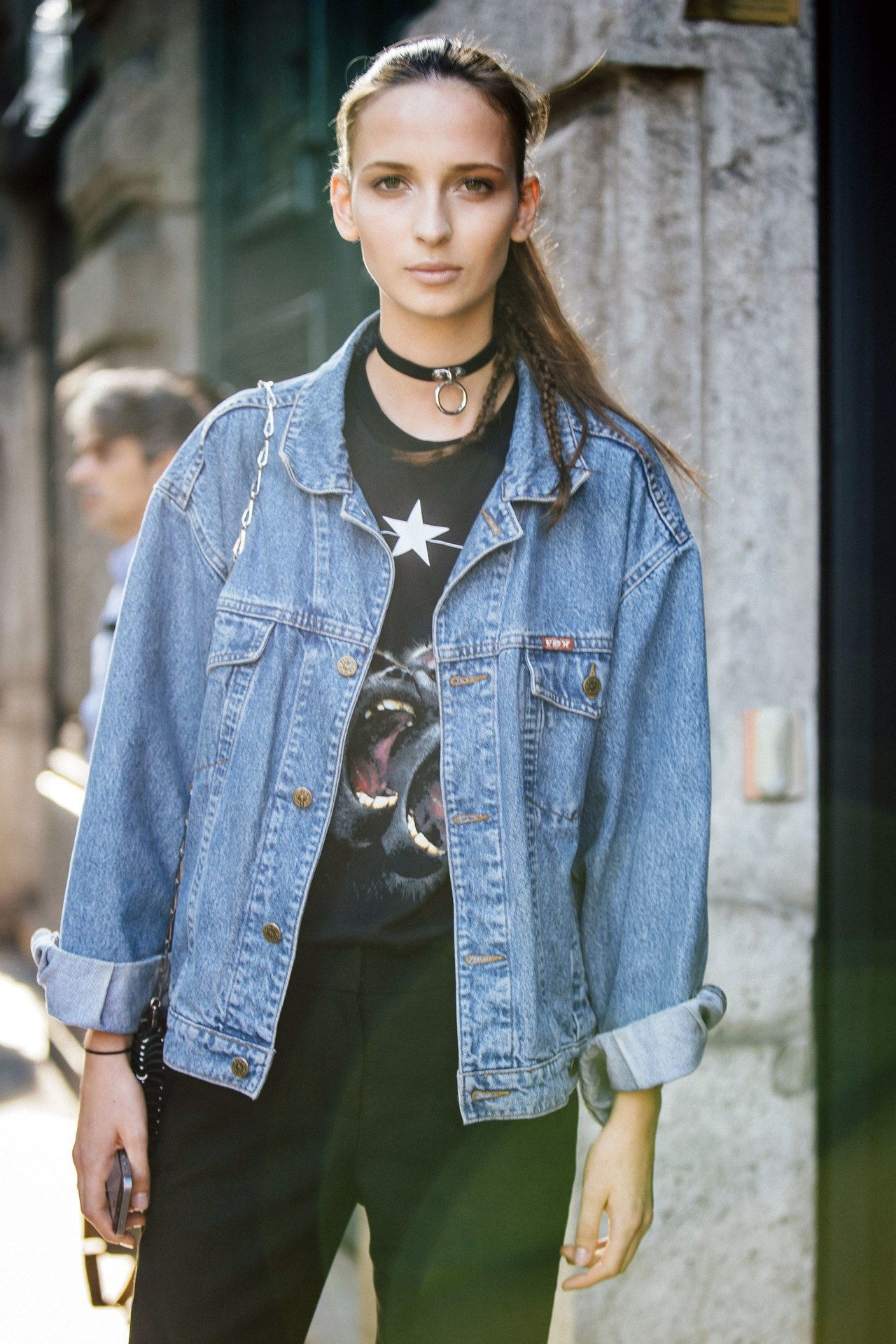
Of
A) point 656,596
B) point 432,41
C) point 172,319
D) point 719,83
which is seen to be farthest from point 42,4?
point 656,596

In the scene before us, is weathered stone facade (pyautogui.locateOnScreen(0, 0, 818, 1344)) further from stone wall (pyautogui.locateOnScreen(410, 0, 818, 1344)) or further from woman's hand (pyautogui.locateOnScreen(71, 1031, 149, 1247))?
woman's hand (pyautogui.locateOnScreen(71, 1031, 149, 1247))

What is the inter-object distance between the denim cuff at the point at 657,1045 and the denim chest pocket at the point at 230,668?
0.60m

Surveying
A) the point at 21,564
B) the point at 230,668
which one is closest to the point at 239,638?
the point at 230,668

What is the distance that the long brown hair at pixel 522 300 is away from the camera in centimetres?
144

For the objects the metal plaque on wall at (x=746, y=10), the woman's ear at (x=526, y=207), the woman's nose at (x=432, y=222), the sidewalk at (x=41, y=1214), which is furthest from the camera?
the sidewalk at (x=41, y=1214)

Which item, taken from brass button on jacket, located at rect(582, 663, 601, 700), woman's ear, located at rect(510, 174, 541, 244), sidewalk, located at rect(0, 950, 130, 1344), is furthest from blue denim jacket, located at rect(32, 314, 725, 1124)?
sidewalk, located at rect(0, 950, 130, 1344)

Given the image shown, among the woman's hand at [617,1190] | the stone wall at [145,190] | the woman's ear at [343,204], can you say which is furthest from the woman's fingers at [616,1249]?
the stone wall at [145,190]

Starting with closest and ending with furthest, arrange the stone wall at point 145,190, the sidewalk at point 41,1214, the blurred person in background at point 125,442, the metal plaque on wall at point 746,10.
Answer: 1. the metal plaque on wall at point 746,10
2. the sidewalk at point 41,1214
3. the blurred person in background at point 125,442
4. the stone wall at point 145,190

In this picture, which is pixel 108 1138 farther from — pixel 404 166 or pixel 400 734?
pixel 404 166

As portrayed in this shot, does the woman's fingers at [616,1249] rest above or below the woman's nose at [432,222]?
below

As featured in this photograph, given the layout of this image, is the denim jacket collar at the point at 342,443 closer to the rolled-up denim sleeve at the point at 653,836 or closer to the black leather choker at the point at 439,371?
the black leather choker at the point at 439,371

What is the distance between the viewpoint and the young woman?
1.43 metres

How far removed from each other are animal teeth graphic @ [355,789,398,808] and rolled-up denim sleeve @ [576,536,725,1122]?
0.26 m

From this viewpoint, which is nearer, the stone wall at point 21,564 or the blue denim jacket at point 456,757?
the blue denim jacket at point 456,757
